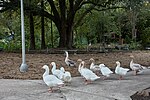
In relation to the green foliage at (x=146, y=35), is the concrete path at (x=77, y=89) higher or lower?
lower

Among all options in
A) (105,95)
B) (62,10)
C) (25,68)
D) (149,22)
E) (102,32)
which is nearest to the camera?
(105,95)

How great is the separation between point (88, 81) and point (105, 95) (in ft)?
6.21

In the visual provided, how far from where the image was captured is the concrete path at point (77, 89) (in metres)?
7.25

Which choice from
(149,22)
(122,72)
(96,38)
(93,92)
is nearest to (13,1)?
(122,72)

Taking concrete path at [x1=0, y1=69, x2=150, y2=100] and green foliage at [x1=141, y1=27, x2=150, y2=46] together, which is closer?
concrete path at [x1=0, y1=69, x2=150, y2=100]

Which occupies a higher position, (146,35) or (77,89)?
(146,35)

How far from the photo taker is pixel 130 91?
313 inches

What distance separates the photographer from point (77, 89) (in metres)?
8.21

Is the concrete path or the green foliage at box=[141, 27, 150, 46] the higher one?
the green foliage at box=[141, 27, 150, 46]

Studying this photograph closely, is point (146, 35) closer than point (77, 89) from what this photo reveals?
No

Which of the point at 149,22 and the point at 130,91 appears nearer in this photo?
the point at 130,91

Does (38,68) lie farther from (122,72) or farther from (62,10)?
(62,10)

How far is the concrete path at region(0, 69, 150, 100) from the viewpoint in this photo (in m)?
7.25

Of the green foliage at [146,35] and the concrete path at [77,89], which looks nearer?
the concrete path at [77,89]
